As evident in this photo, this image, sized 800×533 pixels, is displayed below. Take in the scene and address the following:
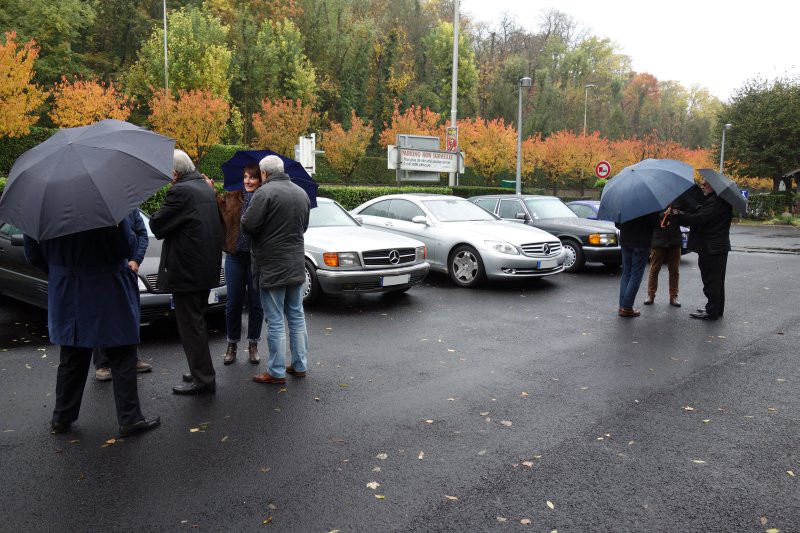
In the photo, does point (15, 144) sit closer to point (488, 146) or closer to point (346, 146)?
point (346, 146)

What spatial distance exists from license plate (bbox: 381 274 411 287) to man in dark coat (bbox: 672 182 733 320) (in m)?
3.87

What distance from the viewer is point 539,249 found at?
10.7m

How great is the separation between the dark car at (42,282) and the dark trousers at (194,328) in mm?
1404

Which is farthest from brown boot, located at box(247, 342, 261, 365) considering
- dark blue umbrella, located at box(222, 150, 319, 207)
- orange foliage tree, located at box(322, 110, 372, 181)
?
orange foliage tree, located at box(322, 110, 372, 181)

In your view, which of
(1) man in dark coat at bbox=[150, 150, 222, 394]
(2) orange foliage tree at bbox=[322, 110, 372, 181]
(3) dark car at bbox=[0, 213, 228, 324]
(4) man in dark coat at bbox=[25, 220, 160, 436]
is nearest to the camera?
(4) man in dark coat at bbox=[25, 220, 160, 436]

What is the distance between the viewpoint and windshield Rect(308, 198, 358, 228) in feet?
32.9

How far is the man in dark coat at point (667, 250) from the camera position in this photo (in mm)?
9086

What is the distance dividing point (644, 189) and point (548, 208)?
594 centimetres

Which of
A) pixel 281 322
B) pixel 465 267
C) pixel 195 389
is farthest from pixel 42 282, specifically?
pixel 465 267

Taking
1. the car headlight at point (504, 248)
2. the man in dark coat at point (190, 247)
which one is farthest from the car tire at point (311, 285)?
the man in dark coat at point (190, 247)

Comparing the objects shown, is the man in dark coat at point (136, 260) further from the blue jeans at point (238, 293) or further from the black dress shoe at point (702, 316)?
the black dress shoe at point (702, 316)

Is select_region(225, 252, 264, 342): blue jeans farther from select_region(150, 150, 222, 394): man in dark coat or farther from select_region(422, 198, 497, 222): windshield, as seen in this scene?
select_region(422, 198, 497, 222): windshield

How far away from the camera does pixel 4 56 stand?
89.2 ft

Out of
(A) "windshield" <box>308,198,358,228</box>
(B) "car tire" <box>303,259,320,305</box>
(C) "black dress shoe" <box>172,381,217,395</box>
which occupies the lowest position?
(C) "black dress shoe" <box>172,381,217,395</box>
